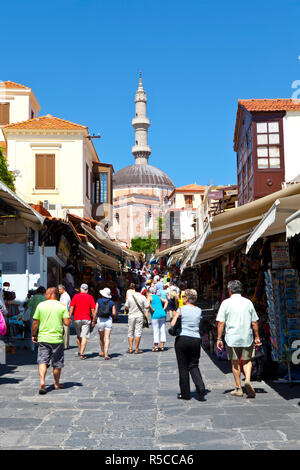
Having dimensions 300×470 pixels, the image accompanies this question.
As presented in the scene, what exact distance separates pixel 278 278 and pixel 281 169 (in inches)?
542

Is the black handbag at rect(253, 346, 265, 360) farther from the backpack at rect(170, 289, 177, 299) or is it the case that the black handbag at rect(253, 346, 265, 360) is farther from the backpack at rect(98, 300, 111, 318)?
the backpack at rect(170, 289, 177, 299)

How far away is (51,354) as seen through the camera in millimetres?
8305

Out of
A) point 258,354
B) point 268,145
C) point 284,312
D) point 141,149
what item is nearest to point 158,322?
point 258,354

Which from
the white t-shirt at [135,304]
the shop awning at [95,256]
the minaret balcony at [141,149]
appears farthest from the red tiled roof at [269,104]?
the minaret balcony at [141,149]

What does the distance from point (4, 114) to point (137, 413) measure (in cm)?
3126

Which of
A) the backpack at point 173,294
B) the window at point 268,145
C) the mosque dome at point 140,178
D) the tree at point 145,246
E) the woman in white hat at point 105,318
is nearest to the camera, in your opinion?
the woman in white hat at point 105,318

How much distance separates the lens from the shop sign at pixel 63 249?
16125mm

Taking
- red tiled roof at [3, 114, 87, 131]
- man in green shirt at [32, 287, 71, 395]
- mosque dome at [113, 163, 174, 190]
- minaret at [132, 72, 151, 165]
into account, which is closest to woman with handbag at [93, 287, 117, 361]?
man in green shirt at [32, 287, 71, 395]

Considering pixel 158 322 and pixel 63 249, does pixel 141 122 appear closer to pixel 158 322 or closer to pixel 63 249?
pixel 63 249

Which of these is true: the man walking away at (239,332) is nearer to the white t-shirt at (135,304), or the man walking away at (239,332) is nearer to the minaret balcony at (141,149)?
the white t-shirt at (135,304)

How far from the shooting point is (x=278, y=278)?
8.29 meters

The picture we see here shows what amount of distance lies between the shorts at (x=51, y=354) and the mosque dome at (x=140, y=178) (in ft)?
371

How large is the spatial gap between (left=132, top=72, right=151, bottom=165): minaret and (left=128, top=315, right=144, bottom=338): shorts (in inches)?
4501

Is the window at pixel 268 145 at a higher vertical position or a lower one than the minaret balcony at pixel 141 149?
lower
